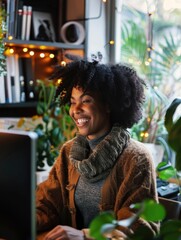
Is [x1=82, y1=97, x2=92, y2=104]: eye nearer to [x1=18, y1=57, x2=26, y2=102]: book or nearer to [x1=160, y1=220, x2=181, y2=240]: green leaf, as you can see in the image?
[x1=160, y1=220, x2=181, y2=240]: green leaf

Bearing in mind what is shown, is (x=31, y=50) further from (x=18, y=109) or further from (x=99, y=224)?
(x=99, y=224)

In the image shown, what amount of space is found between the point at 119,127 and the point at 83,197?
1.03ft

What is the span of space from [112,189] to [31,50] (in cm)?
160

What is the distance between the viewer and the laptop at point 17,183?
1084 millimetres

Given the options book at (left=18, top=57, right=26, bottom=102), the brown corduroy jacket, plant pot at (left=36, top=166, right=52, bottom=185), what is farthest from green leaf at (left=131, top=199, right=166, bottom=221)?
book at (left=18, top=57, right=26, bottom=102)

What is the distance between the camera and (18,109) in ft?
10.3

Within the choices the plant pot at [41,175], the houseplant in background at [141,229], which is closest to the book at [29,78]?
the plant pot at [41,175]

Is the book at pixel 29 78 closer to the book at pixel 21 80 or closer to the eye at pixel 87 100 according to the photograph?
the book at pixel 21 80

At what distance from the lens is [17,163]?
1.11 meters

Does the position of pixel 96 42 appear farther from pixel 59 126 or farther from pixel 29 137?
pixel 29 137

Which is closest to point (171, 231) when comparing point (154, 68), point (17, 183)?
point (17, 183)

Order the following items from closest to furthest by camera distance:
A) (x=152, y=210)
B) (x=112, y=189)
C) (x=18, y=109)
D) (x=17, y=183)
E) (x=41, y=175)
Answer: (x=152, y=210) < (x=17, y=183) < (x=112, y=189) < (x=41, y=175) < (x=18, y=109)

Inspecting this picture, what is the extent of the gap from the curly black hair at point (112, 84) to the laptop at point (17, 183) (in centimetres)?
70

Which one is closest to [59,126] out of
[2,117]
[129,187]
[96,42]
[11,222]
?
[2,117]
